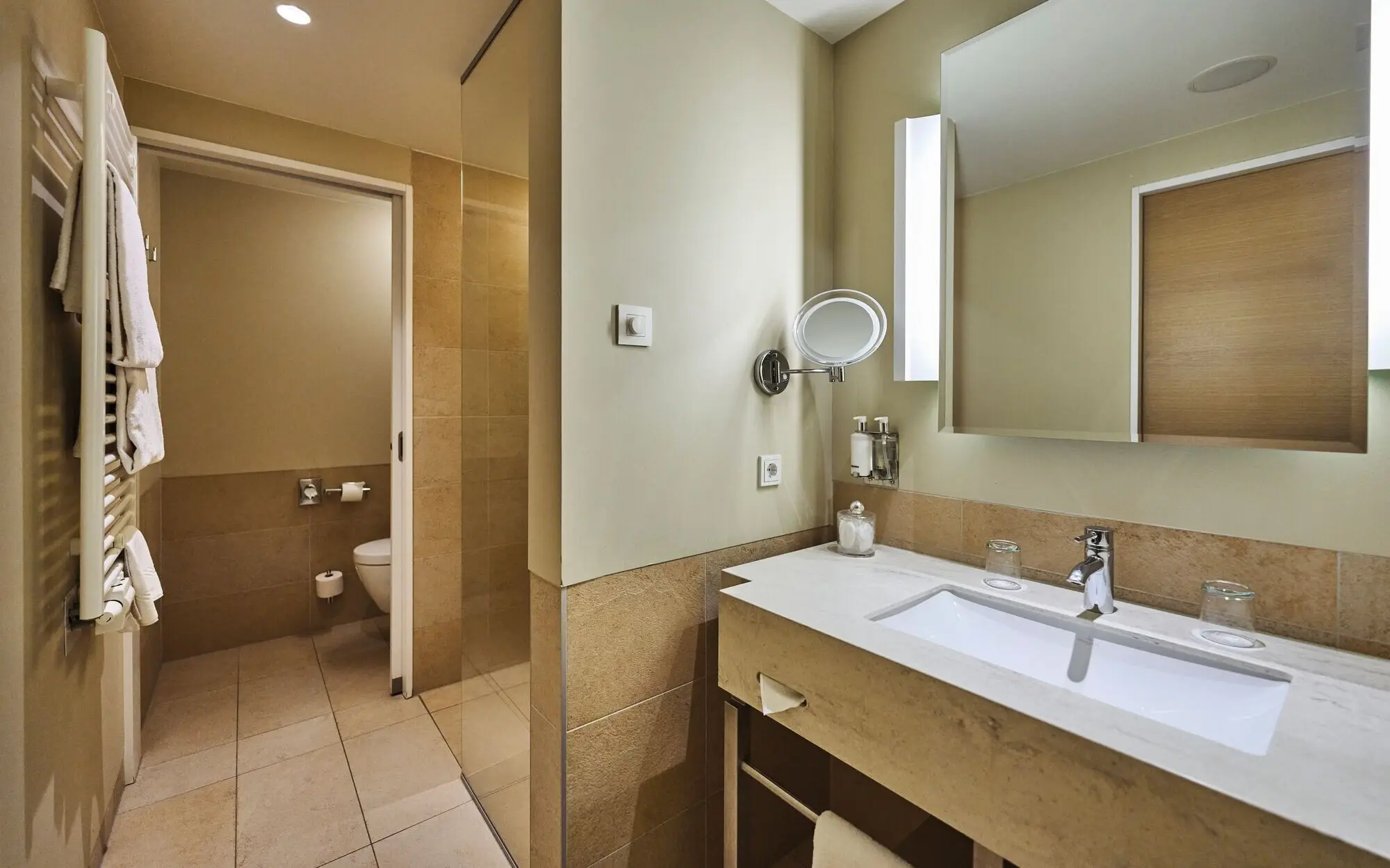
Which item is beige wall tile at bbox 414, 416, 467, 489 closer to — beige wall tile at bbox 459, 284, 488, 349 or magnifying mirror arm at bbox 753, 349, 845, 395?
beige wall tile at bbox 459, 284, 488, 349

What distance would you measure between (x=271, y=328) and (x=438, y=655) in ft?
6.60

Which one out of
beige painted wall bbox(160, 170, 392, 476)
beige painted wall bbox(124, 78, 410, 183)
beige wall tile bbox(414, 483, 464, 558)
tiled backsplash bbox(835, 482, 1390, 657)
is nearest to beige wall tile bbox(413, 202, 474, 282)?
beige painted wall bbox(124, 78, 410, 183)

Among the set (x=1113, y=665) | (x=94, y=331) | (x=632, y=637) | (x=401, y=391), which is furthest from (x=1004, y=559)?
(x=401, y=391)

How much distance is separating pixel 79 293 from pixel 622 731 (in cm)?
149

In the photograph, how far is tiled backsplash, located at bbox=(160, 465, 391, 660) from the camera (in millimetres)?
2793

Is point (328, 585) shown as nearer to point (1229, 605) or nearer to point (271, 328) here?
point (271, 328)

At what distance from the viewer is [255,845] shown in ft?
5.39

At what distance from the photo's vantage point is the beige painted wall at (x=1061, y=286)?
115cm

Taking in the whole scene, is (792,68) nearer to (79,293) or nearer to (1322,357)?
(1322,357)

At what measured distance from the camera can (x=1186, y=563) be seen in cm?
115

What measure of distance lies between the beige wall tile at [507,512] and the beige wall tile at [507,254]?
0.54 metres

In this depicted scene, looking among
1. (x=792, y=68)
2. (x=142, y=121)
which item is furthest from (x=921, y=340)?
(x=142, y=121)

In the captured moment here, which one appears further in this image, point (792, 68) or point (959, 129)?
point (792, 68)

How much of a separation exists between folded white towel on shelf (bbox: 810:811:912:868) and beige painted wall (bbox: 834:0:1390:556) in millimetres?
827
